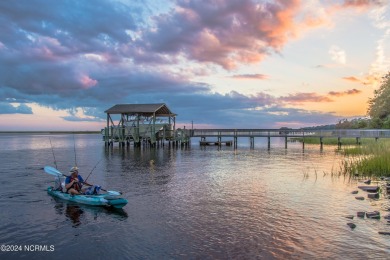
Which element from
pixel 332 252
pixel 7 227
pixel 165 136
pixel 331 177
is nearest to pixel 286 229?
pixel 332 252

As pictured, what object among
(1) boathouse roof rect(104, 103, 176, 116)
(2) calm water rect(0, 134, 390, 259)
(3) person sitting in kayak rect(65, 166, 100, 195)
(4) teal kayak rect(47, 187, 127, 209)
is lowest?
(2) calm water rect(0, 134, 390, 259)

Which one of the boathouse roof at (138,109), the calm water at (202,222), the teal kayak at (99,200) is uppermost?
the boathouse roof at (138,109)

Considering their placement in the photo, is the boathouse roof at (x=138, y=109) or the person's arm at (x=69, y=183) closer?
the person's arm at (x=69, y=183)

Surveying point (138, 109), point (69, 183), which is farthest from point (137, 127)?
point (69, 183)

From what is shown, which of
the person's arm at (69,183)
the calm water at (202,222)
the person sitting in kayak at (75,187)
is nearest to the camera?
the calm water at (202,222)

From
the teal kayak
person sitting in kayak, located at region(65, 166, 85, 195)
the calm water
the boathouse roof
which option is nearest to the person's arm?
person sitting in kayak, located at region(65, 166, 85, 195)

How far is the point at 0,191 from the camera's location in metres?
21.8

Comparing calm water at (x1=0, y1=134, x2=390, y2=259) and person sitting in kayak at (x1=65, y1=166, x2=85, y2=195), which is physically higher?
person sitting in kayak at (x1=65, y1=166, x2=85, y2=195)

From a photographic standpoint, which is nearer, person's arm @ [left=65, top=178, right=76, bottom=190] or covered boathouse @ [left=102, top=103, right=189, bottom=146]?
person's arm @ [left=65, top=178, right=76, bottom=190]

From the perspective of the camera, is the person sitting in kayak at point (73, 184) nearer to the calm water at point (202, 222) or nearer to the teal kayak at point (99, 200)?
the teal kayak at point (99, 200)

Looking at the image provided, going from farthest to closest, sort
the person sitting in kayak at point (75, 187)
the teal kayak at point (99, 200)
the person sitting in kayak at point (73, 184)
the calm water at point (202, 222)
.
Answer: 1. the person sitting in kayak at point (73, 184)
2. the person sitting in kayak at point (75, 187)
3. the teal kayak at point (99, 200)
4. the calm water at point (202, 222)

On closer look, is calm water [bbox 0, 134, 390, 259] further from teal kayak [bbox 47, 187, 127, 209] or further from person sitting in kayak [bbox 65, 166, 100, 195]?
person sitting in kayak [bbox 65, 166, 100, 195]

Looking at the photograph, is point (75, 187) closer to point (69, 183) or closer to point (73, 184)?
point (73, 184)

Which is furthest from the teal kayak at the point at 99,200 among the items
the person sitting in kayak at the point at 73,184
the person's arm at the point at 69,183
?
the person's arm at the point at 69,183
